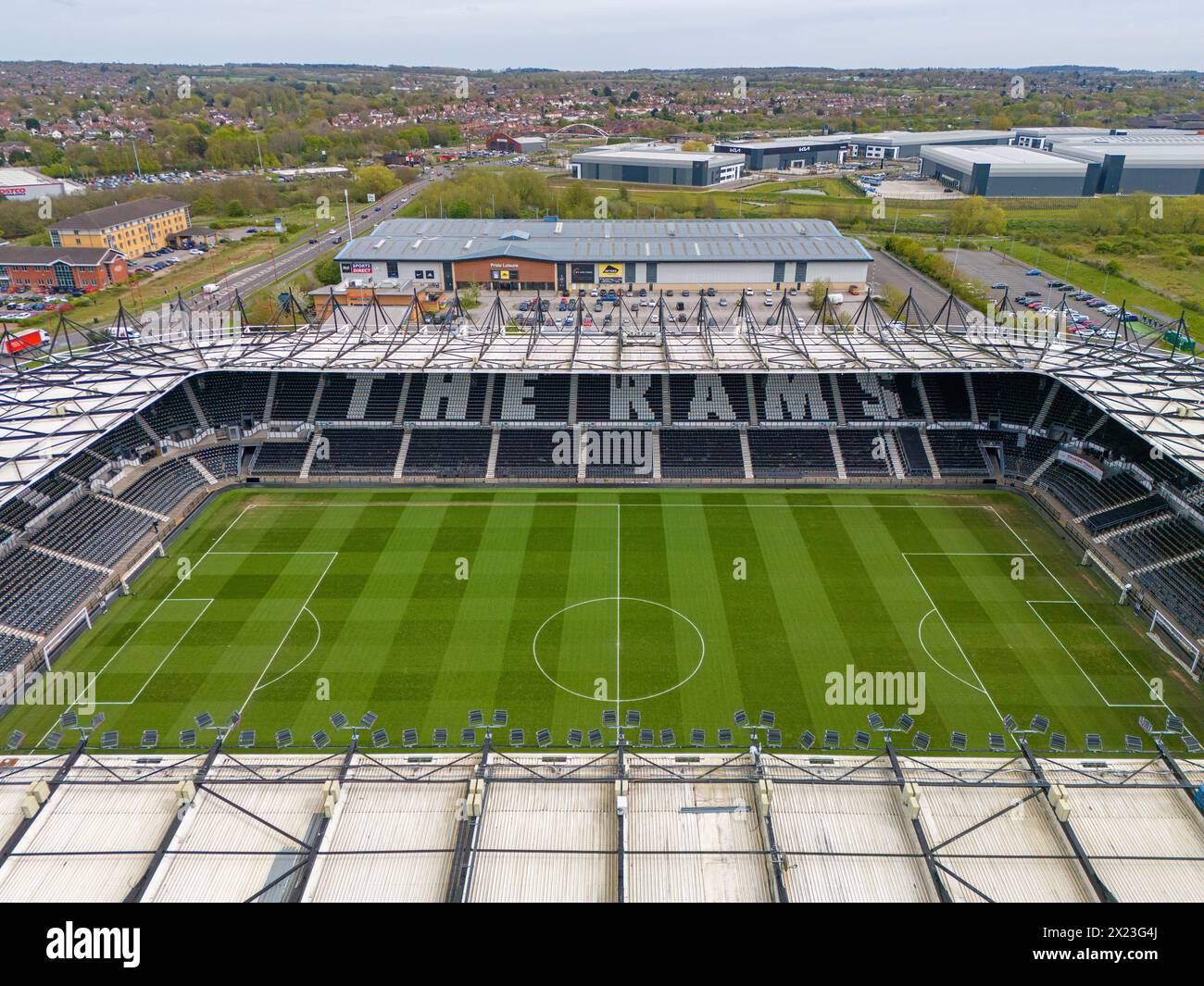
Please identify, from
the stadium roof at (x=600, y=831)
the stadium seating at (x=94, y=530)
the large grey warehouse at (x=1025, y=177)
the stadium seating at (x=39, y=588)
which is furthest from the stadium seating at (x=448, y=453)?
the large grey warehouse at (x=1025, y=177)

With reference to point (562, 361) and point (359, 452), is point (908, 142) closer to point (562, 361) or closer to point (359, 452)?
point (562, 361)

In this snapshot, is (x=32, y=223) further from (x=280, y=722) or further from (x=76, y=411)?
(x=280, y=722)

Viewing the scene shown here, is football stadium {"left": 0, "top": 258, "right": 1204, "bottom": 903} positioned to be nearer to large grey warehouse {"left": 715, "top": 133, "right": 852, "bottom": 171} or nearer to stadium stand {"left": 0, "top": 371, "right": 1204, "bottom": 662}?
stadium stand {"left": 0, "top": 371, "right": 1204, "bottom": 662}

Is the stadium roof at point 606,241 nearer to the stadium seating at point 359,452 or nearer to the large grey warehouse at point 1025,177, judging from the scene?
the stadium seating at point 359,452

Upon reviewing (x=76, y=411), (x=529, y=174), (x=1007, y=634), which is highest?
(x=529, y=174)

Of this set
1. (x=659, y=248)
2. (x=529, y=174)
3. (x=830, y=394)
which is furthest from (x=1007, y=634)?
(x=529, y=174)
